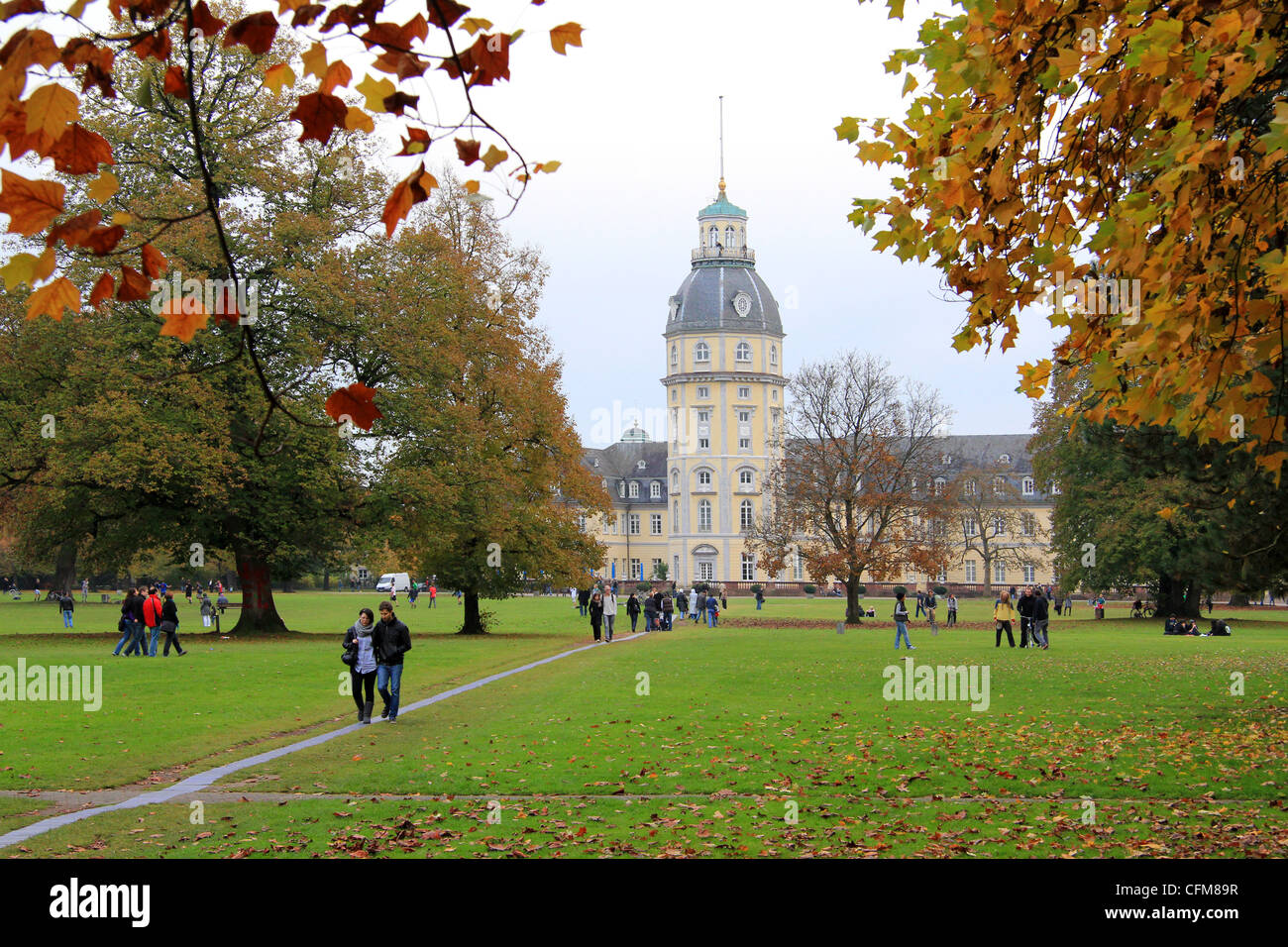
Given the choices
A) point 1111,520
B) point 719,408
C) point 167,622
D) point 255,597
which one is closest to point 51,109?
point 167,622

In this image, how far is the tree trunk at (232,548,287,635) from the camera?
4103 cm

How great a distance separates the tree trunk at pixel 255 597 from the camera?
135 ft

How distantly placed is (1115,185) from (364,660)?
12127 millimetres

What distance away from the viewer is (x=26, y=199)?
416cm

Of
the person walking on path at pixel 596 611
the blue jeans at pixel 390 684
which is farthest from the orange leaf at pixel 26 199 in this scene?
the person walking on path at pixel 596 611

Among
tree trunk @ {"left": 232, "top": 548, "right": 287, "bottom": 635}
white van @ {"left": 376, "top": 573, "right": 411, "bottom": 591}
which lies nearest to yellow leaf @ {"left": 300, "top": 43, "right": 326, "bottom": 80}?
tree trunk @ {"left": 232, "top": 548, "right": 287, "bottom": 635}

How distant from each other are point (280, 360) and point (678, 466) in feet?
251

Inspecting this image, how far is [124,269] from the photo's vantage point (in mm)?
4711

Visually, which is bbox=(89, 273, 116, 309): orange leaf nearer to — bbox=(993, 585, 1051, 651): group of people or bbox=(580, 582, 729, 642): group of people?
bbox=(993, 585, 1051, 651): group of people

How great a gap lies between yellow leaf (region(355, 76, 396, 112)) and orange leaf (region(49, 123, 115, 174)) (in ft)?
3.12

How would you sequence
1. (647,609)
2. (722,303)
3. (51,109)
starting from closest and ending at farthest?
(51,109), (647,609), (722,303)

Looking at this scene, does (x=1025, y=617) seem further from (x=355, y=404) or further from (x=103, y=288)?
(x=103, y=288)

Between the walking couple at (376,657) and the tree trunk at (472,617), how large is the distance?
88.8 ft

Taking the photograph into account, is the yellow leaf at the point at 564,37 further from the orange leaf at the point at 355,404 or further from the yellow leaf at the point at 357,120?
the orange leaf at the point at 355,404
